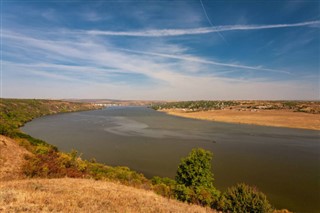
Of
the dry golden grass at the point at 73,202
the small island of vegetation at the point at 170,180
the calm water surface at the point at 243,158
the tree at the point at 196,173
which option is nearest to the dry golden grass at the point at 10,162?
the small island of vegetation at the point at 170,180

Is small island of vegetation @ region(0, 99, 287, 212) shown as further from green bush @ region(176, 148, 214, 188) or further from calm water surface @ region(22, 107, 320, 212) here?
calm water surface @ region(22, 107, 320, 212)

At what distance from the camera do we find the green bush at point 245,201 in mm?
15547

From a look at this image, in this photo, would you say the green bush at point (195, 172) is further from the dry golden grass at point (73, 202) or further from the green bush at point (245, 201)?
the dry golden grass at point (73, 202)

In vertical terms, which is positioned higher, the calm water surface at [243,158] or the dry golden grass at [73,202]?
the dry golden grass at [73,202]

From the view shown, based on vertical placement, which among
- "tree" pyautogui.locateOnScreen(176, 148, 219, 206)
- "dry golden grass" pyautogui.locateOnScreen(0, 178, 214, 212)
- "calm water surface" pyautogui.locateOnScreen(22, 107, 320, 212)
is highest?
"dry golden grass" pyautogui.locateOnScreen(0, 178, 214, 212)

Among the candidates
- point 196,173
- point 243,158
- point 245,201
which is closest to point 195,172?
point 196,173

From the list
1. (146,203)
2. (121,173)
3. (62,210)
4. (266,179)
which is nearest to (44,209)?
(62,210)

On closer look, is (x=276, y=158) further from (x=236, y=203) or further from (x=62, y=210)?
(x=62, y=210)

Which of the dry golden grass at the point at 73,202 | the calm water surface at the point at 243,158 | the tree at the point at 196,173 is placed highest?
the dry golden grass at the point at 73,202

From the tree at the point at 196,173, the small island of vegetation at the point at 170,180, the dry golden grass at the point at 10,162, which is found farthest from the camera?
the tree at the point at 196,173

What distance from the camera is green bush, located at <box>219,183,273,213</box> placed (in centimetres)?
1555

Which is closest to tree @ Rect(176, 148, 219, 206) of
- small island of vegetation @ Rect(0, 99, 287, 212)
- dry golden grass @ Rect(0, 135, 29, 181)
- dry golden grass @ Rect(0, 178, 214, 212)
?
small island of vegetation @ Rect(0, 99, 287, 212)

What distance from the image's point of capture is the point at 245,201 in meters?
16.0

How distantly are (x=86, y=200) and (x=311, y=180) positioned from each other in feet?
101
